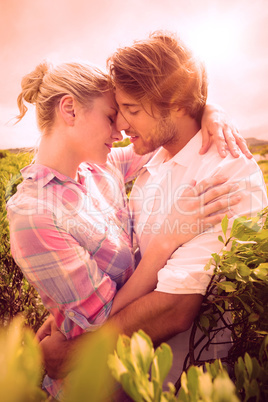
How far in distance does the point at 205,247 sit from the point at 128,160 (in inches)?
71.7

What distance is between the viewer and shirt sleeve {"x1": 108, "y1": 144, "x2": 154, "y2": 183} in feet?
11.1

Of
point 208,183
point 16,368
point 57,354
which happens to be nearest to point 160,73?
point 208,183

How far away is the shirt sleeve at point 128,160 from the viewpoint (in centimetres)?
338

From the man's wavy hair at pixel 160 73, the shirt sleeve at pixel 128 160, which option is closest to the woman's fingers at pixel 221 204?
the man's wavy hair at pixel 160 73

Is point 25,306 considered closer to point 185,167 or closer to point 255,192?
point 185,167

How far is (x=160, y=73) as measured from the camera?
2.63 meters

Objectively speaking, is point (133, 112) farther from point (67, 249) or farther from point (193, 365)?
point (193, 365)

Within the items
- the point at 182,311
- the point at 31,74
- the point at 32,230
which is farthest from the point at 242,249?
the point at 31,74

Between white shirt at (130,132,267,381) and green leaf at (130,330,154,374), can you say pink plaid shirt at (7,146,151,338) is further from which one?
green leaf at (130,330,154,374)

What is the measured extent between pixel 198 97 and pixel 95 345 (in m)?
2.66

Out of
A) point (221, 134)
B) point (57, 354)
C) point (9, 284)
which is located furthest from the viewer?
point (9, 284)

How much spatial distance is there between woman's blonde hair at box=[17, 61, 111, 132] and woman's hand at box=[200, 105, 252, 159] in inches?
36.1

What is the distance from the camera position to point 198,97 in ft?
8.84

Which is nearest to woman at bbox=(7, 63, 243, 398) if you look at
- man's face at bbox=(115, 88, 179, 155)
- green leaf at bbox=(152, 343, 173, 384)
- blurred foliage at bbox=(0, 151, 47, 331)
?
man's face at bbox=(115, 88, 179, 155)
